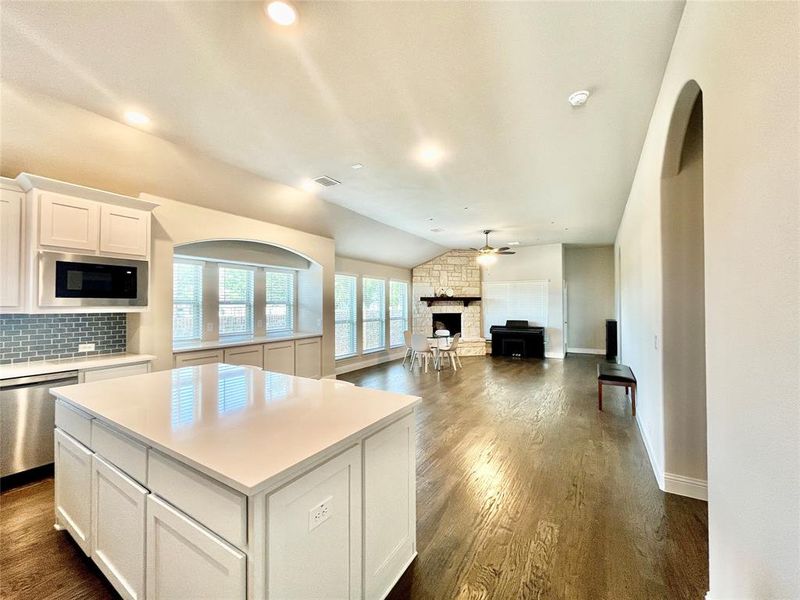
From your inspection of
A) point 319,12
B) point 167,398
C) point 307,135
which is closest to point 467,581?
point 167,398

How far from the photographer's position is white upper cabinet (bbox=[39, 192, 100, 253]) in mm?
2605

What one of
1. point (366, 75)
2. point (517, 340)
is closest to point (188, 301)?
point (366, 75)

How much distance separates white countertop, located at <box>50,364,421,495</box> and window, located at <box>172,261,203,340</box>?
2.62 m

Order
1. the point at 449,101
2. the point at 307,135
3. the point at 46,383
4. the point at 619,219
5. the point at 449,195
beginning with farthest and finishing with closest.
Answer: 1. the point at 619,219
2. the point at 449,195
3. the point at 307,135
4. the point at 46,383
5. the point at 449,101

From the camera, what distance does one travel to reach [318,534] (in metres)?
1.17

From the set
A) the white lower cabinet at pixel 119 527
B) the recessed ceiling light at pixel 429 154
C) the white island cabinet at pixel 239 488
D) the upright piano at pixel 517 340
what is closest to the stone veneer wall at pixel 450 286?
the upright piano at pixel 517 340

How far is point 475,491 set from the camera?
2.43m

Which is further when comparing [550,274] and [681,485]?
[550,274]

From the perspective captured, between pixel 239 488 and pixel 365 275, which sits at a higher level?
pixel 365 275

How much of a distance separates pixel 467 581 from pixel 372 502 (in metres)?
0.74

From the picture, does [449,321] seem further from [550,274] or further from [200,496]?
[200,496]

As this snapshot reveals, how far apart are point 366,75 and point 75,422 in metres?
2.66

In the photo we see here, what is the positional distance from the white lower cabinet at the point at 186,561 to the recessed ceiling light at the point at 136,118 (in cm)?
279

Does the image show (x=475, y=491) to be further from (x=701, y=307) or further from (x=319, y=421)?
(x=701, y=307)
